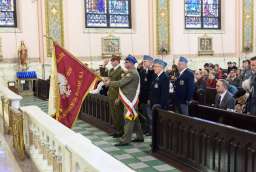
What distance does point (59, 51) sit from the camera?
4688 mm

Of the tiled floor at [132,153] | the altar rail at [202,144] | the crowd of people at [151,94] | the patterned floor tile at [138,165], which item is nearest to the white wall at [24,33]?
the tiled floor at [132,153]

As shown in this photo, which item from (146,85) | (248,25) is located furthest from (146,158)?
(248,25)

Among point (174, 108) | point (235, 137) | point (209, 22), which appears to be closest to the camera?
point (235, 137)

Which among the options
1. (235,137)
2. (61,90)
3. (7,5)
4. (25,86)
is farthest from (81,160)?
(7,5)

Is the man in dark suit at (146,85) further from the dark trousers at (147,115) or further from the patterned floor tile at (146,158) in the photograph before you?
the patterned floor tile at (146,158)

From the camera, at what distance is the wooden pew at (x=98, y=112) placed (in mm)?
7400

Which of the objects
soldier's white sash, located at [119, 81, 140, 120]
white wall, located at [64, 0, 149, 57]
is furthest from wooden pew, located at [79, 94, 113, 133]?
white wall, located at [64, 0, 149, 57]

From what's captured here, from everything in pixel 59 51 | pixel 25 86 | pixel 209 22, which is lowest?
pixel 25 86

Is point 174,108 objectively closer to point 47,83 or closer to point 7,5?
point 47,83

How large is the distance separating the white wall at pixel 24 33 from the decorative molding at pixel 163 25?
5.38 m

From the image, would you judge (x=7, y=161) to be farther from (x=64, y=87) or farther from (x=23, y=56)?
(x=23, y=56)

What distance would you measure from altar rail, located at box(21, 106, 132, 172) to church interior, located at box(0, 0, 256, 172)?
0.04 ft

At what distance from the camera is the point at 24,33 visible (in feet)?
46.4

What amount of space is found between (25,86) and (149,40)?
5.79m
